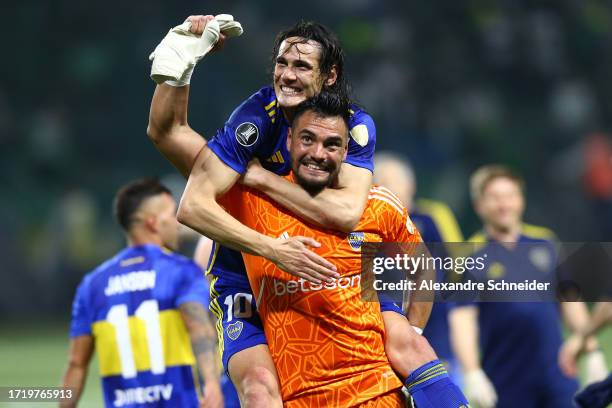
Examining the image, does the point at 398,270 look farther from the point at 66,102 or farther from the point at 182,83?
the point at 66,102

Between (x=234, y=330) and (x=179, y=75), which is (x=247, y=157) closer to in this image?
(x=179, y=75)

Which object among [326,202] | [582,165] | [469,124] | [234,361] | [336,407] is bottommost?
[336,407]

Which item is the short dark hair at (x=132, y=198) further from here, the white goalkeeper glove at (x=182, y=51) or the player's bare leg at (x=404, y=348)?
the player's bare leg at (x=404, y=348)

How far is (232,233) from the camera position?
4691mm

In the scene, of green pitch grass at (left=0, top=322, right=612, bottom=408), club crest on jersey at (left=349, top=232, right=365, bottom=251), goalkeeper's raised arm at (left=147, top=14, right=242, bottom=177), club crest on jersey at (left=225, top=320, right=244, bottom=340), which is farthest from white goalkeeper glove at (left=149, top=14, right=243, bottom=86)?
green pitch grass at (left=0, top=322, right=612, bottom=408)

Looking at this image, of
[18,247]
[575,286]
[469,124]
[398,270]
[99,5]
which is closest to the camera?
[398,270]

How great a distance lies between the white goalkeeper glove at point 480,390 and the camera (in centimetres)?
704

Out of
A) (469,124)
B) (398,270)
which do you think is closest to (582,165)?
(469,124)

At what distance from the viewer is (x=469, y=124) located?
19.3 meters

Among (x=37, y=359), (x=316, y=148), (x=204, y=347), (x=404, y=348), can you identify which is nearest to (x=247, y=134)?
(x=316, y=148)

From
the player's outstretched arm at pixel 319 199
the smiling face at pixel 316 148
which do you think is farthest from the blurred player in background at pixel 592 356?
the smiling face at pixel 316 148

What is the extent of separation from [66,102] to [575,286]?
14.5 m

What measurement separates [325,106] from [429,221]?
3427 mm

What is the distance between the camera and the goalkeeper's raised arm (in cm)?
463
